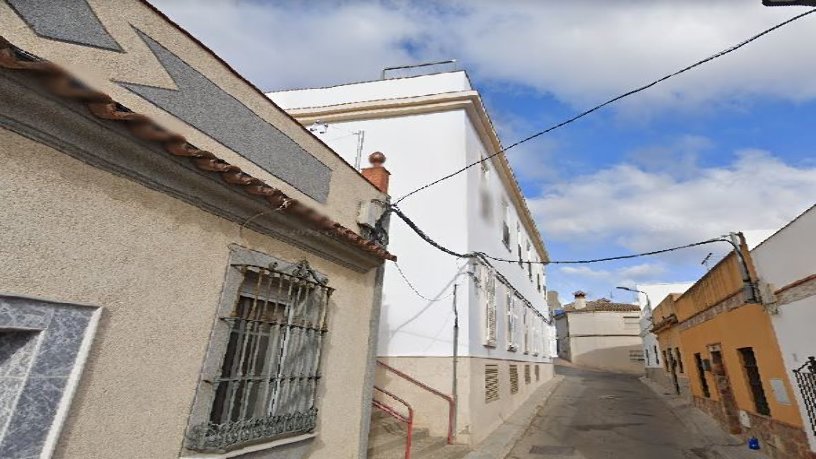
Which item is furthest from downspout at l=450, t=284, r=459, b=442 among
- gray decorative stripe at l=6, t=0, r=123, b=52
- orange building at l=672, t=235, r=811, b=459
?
gray decorative stripe at l=6, t=0, r=123, b=52

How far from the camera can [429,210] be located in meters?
9.70

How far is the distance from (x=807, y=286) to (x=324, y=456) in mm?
7002

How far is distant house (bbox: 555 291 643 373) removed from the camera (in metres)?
34.2

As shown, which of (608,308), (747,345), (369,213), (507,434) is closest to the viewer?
(369,213)

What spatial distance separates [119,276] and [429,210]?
7.49 metres

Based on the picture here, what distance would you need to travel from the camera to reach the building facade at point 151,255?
224 centimetres

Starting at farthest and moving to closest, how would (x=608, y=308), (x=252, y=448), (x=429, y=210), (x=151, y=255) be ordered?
(x=608, y=308)
(x=429, y=210)
(x=252, y=448)
(x=151, y=255)

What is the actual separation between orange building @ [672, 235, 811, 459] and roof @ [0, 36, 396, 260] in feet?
26.5

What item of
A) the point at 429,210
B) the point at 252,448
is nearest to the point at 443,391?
the point at 429,210

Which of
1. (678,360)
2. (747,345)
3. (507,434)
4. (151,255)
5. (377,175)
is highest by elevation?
(377,175)

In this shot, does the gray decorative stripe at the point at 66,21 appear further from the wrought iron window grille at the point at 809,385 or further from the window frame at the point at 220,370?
Result: the wrought iron window grille at the point at 809,385

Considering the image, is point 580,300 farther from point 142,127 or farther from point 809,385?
point 142,127

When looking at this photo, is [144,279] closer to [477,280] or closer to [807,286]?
[477,280]

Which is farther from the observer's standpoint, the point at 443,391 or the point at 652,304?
the point at 652,304
